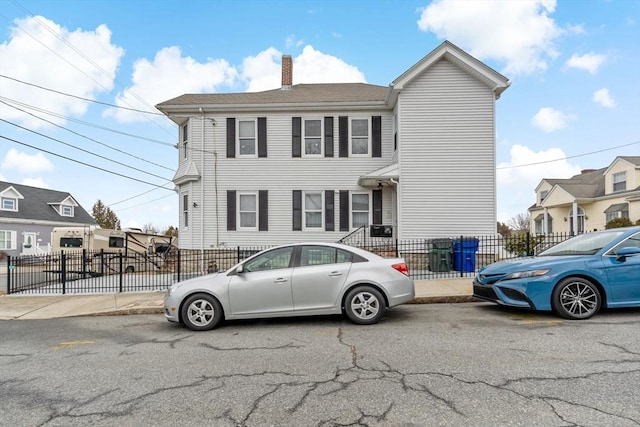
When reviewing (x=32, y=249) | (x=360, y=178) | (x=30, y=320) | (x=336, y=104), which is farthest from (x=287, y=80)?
(x=32, y=249)

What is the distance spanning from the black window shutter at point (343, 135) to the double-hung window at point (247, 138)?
3409mm

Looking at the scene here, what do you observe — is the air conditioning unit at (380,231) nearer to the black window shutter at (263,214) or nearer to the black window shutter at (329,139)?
the black window shutter at (329,139)

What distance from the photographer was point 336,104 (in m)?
14.7

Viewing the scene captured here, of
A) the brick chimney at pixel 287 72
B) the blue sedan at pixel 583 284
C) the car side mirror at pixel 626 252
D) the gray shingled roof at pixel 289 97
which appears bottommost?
the blue sedan at pixel 583 284

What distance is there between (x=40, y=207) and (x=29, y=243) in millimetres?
4946

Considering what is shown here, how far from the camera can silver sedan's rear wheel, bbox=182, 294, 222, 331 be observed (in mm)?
6223

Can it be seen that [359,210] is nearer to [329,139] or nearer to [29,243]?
[329,139]

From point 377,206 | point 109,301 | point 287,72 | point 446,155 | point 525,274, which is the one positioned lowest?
point 109,301

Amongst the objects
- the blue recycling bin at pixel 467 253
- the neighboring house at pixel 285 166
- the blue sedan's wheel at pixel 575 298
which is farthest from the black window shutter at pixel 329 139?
the blue sedan's wheel at pixel 575 298

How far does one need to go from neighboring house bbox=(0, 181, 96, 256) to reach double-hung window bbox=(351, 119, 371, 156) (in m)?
31.2

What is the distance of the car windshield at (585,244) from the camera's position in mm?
6586

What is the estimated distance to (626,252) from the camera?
19.9 feet

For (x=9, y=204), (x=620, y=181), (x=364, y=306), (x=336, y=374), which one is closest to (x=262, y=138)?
(x=364, y=306)

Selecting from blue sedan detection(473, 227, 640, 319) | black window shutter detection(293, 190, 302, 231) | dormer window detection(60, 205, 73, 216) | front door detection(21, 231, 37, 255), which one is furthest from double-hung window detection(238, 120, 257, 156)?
dormer window detection(60, 205, 73, 216)
